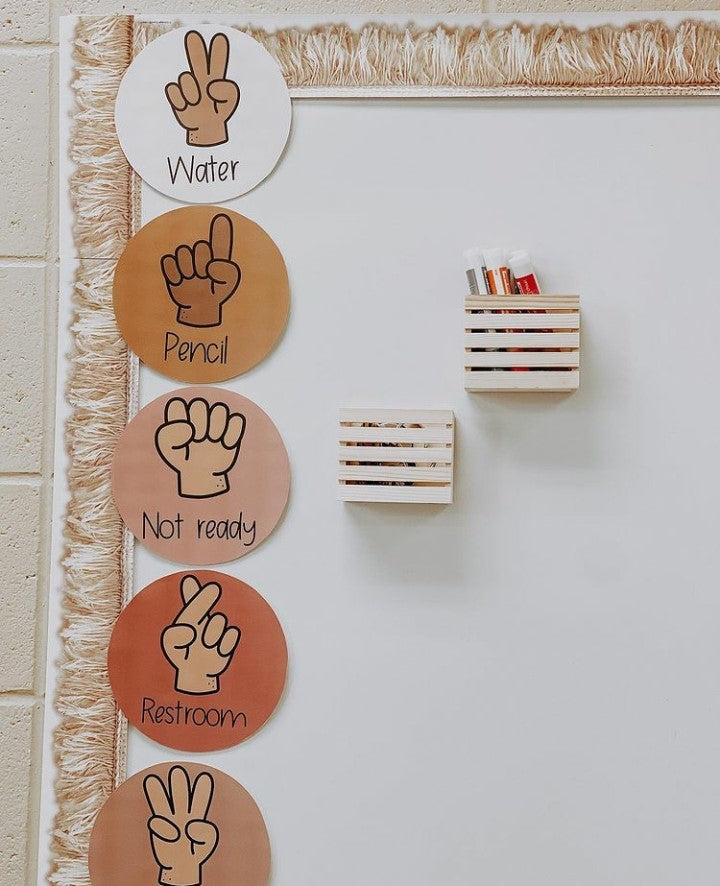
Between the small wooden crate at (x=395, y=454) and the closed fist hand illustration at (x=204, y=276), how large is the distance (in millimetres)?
177

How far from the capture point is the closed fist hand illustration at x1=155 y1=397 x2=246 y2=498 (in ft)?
2.60

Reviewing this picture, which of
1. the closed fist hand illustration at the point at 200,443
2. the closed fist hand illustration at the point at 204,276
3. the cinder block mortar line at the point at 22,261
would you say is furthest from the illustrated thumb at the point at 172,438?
the cinder block mortar line at the point at 22,261

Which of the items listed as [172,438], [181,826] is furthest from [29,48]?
[181,826]

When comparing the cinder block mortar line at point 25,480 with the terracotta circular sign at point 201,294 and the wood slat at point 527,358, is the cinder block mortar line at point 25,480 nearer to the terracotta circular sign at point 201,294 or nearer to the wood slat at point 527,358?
the terracotta circular sign at point 201,294

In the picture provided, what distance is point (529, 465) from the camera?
0.77 metres

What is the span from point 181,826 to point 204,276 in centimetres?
54

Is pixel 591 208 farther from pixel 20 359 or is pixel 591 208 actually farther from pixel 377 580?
pixel 20 359

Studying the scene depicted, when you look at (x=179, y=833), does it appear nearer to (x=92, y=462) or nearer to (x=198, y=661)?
(x=198, y=661)

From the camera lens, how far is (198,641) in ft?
2.60

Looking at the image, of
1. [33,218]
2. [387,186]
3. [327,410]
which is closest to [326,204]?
[387,186]

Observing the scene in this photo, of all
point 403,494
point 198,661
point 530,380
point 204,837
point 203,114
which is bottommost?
point 204,837

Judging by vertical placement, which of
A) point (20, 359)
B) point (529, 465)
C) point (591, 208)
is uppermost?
point (591, 208)

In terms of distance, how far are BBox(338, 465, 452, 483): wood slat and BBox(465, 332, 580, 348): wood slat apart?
0.12 metres

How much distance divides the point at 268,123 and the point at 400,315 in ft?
0.75
